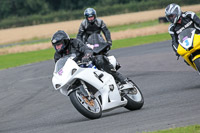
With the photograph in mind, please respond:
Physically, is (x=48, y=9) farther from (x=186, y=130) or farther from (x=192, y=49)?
(x=186, y=130)

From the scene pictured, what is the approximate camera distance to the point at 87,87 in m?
8.20

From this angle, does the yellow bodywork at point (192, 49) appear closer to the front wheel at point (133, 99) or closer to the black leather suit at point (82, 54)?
the front wheel at point (133, 99)

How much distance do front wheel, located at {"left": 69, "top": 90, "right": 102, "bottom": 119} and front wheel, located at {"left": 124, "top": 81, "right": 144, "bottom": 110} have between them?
30.5 inches

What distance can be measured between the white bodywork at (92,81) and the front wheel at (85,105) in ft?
0.45

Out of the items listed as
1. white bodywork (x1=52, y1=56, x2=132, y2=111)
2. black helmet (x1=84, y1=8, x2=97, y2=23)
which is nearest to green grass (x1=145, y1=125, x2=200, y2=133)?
white bodywork (x1=52, y1=56, x2=132, y2=111)

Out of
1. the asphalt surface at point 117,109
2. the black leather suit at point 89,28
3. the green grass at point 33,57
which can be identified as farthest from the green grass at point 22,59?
the black leather suit at point 89,28

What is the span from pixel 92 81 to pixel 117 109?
5.45 feet

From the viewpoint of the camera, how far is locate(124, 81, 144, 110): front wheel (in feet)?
28.6

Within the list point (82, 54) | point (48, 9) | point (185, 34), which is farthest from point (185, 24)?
point (48, 9)

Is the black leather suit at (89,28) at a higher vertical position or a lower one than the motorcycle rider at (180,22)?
lower

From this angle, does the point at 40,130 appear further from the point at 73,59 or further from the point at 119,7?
the point at 119,7

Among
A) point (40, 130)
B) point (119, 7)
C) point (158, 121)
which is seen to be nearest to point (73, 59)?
point (40, 130)

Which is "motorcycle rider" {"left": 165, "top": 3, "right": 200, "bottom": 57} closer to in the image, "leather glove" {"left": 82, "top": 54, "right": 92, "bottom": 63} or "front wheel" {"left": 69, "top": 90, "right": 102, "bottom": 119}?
"leather glove" {"left": 82, "top": 54, "right": 92, "bottom": 63}

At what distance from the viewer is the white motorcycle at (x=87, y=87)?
25.6 ft
